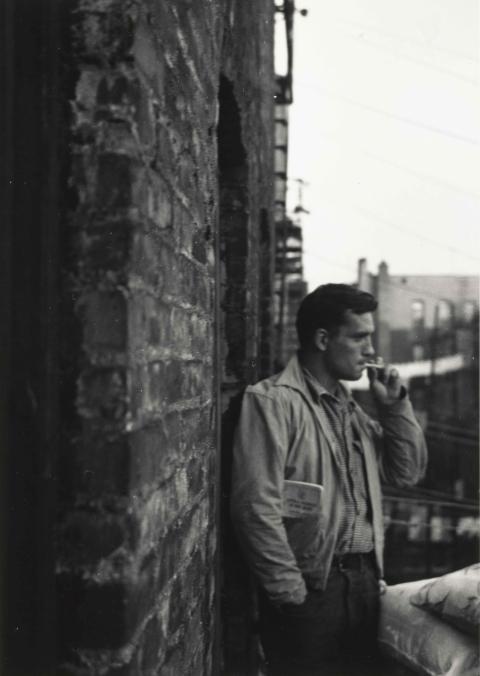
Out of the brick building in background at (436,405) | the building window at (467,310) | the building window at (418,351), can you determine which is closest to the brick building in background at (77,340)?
the brick building in background at (436,405)

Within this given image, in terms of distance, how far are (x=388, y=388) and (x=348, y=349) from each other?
14.7 inches

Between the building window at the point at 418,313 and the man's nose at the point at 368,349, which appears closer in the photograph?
the man's nose at the point at 368,349

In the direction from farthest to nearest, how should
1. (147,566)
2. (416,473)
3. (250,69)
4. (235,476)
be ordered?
(250,69), (416,473), (235,476), (147,566)

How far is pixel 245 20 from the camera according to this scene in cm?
371

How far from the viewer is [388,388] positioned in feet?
11.8

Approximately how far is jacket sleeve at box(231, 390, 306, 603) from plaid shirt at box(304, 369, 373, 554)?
0.30m

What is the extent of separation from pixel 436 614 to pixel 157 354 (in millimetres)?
2264

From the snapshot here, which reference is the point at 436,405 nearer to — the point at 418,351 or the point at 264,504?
the point at 418,351

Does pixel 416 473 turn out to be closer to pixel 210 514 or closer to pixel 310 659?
pixel 310 659

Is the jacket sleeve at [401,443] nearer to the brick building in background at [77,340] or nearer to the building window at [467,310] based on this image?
the brick building in background at [77,340]

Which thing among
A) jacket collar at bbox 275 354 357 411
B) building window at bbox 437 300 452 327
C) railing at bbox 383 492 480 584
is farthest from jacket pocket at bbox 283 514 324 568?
building window at bbox 437 300 452 327

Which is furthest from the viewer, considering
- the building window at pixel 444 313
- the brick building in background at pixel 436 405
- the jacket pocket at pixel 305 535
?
the building window at pixel 444 313

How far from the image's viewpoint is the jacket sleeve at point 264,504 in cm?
290

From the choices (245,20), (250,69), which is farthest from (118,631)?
(250,69)
